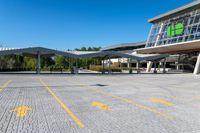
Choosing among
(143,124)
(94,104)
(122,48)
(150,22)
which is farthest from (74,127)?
(122,48)

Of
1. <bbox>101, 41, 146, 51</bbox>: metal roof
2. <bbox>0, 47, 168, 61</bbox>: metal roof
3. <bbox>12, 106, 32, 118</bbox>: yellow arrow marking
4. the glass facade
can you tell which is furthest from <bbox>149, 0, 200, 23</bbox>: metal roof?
<bbox>12, 106, 32, 118</bbox>: yellow arrow marking

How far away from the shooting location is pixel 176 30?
45.8m

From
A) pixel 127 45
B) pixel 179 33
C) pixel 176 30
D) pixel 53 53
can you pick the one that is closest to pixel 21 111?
pixel 53 53

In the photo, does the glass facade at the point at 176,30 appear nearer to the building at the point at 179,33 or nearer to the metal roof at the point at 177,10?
the building at the point at 179,33

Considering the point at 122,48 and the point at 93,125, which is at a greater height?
the point at 122,48

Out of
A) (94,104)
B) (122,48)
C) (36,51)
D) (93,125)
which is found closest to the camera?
(93,125)

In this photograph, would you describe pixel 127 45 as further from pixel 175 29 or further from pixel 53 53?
pixel 53 53

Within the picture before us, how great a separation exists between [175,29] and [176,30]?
1.82 ft

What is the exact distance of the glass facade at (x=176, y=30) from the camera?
40.9 m

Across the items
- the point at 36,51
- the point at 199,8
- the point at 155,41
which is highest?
the point at 199,8

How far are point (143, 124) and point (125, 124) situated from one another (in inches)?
21.3

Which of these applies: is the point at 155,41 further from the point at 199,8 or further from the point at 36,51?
the point at 36,51

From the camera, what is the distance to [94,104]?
9.63m

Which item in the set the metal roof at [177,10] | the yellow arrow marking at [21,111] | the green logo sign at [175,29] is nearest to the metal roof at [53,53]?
the green logo sign at [175,29]
